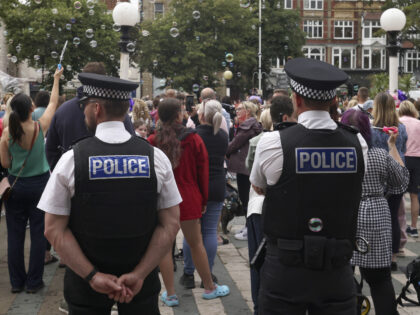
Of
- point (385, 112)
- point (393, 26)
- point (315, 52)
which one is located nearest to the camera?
point (385, 112)

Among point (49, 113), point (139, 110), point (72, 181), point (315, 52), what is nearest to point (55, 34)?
point (315, 52)

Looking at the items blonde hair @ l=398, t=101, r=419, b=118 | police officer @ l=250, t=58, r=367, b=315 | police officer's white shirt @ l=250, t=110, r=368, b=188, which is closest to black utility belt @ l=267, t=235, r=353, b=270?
police officer @ l=250, t=58, r=367, b=315

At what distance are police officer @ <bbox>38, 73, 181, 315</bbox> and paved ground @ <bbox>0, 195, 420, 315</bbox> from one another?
2588 millimetres

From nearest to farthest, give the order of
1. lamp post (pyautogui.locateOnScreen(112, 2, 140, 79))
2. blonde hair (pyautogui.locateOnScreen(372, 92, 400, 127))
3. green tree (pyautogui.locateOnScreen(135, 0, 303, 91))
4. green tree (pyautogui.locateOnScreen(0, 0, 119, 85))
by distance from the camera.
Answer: blonde hair (pyautogui.locateOnScreen(372, 92, 400, 127))
lamp post (pyautogui.locateOnScreen(112, 2, 140, 79))
green tree (pyautogui.locateOnScreen(135, 0, 303, 91))
green tree (pyautogui.locateOnScreen(0, 0, 119, 85))

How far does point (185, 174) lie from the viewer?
5.78 metres

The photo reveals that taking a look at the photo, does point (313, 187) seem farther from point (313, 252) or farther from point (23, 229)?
point (23, 229)

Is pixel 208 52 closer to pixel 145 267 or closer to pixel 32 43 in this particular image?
pixel 32 43

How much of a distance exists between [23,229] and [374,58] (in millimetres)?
62192

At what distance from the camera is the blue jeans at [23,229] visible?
246 inches

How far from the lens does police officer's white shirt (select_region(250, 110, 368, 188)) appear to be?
3.18m

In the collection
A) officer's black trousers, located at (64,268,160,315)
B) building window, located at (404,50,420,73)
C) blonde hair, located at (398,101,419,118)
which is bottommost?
building window, located at (404,50,420,73)

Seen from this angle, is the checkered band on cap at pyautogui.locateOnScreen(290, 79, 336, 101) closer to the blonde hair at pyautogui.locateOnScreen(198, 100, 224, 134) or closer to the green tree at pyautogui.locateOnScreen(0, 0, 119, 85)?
the blonde hair at pyautogui.locateOnScreen(198, 100, 224, 134)

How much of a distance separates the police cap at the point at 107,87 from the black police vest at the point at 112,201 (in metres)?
0.24

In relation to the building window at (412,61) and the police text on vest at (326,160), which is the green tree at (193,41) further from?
the police text on vest at (326,160)
